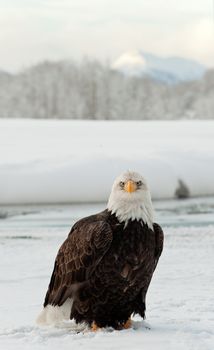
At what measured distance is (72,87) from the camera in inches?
2913

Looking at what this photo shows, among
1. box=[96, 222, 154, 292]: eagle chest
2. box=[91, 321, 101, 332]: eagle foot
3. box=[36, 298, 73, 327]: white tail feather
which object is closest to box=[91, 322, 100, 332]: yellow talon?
box=[91, 321, 101, 332]: eagle foot

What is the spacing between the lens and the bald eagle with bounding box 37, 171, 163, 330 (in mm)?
4324

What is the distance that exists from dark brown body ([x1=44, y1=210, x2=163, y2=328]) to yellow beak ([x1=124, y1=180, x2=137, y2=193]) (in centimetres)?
18

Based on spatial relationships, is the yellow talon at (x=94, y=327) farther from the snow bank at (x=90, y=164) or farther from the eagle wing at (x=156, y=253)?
the snow bank at (x=90, y=164)

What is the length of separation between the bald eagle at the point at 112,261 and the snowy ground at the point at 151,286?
0.46 ft

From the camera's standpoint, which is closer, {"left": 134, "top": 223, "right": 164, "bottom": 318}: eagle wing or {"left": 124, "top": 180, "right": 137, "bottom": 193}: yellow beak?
{"left": 124, "top": 180, "right": 137, "bottom": 193}: yellow beak

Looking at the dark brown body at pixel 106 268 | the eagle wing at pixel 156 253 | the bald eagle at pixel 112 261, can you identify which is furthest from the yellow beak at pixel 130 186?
the eagle wing at pixel 156 253

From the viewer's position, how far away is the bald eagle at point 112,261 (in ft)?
14.2

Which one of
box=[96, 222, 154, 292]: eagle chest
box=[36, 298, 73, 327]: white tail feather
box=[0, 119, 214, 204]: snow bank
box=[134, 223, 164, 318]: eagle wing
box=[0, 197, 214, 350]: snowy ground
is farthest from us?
box=[0, 119, 214, 204]: snow bank

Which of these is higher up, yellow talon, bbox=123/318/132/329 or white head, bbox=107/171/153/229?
white head, bbox=107/171/153/229

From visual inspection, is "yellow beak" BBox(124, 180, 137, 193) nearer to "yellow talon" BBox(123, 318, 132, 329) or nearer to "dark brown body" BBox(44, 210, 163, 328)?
"dark brown body" BBox(44, 210, 163, 328)

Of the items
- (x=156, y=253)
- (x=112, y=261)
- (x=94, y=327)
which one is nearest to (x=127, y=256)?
(x=112, y=261)

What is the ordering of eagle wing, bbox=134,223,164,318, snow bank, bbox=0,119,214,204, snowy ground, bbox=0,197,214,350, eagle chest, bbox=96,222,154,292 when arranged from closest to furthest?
snowy ground, bbox=0,197,214,350 → eagle chest, bbox=96,222,154,292 → eagle wing, bbox=134,223,164,318 → snow bank, bbox=0,119,214,204

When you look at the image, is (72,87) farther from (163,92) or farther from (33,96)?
(163,92)
